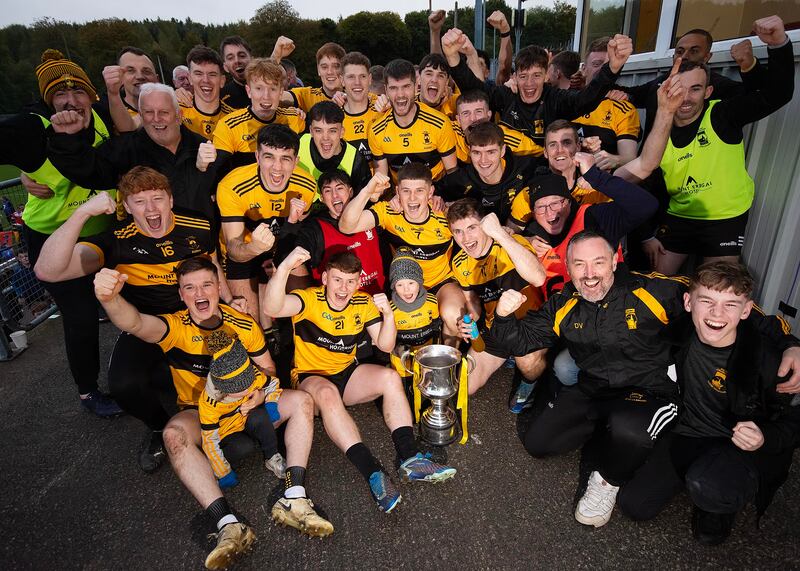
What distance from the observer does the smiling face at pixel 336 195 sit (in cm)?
396

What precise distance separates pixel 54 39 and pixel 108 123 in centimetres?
6909

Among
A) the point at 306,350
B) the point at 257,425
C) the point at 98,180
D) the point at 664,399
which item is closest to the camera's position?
the point at 664,399

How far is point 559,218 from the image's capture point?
370cm

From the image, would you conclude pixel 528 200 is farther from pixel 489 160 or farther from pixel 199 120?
pixel 199 120

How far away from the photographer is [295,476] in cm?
286

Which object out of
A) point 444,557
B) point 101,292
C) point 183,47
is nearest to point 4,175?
point 101,292

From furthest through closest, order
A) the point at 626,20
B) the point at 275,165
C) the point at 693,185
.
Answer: the point at 626,20 → the point at 275,165 → the point at 693,185

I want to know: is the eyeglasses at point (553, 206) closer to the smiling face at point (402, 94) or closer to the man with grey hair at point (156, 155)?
A: the smiling face at point (402, 94)

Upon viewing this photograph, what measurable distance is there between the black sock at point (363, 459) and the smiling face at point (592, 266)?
5.63 ft

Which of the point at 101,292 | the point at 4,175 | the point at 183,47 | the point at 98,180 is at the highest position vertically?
the point at 183,47

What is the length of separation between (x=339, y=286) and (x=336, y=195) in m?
1.07

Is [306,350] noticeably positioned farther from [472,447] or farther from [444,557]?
[444,557]

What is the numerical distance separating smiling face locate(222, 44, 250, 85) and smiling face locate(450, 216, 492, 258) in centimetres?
387

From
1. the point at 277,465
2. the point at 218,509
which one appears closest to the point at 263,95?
the point at 277,465
